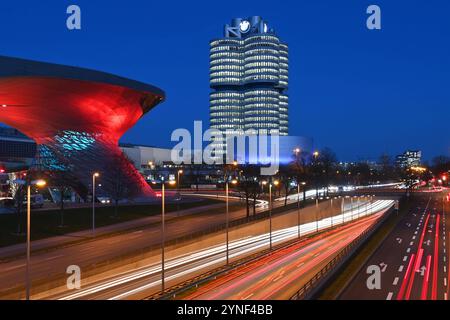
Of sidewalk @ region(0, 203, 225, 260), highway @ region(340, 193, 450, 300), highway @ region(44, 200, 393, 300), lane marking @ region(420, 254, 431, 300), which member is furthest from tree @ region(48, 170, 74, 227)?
lane marking @ region(420, 254, 431, 300)

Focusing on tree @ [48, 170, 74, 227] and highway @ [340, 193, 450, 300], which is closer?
highway @ [340, 193, 450, 300]

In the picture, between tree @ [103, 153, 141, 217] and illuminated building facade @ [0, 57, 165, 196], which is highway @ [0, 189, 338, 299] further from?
illuminated building facade @ [0, 57, 165, 196]

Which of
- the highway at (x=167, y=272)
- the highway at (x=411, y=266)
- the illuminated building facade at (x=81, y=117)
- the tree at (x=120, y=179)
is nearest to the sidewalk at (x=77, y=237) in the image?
the tree at (x=120, y=179)

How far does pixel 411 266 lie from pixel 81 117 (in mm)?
46835

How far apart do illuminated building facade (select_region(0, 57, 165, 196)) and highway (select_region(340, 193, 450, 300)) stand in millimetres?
34103

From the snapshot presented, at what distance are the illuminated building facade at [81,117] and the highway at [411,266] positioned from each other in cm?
3410

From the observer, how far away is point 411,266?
30.0m

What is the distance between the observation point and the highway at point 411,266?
2289cm

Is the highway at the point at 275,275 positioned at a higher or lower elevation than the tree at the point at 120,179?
lower

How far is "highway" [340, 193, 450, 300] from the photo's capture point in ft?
75.1

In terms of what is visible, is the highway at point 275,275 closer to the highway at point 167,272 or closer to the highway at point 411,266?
the highway at point 167,272
